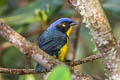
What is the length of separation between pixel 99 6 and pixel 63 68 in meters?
0.65

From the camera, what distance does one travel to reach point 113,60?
2092mm

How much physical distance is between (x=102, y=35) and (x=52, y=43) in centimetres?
172

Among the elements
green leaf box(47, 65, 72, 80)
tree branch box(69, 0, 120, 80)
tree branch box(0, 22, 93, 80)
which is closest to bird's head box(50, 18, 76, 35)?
tree branch box(0, 22, 93, 80)

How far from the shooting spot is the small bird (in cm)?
370

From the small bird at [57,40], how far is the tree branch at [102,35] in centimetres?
149

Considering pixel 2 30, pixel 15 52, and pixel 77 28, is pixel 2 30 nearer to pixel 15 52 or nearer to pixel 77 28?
pixel 77 28

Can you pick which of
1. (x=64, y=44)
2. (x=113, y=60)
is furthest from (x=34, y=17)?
(x=113, y=60)

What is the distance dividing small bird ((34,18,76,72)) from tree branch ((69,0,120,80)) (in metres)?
1.49

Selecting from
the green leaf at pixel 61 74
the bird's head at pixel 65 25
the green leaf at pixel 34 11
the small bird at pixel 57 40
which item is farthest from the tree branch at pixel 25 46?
the green leaf at pixel 34 11

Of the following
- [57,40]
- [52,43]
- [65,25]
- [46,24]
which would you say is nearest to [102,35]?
[52,43]

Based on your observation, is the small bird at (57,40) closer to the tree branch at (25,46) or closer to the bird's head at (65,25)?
the bird's head at (65,25)

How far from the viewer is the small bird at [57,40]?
3.70m

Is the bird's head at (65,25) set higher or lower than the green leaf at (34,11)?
lower

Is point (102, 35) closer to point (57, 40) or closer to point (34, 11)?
point (57, 40)
